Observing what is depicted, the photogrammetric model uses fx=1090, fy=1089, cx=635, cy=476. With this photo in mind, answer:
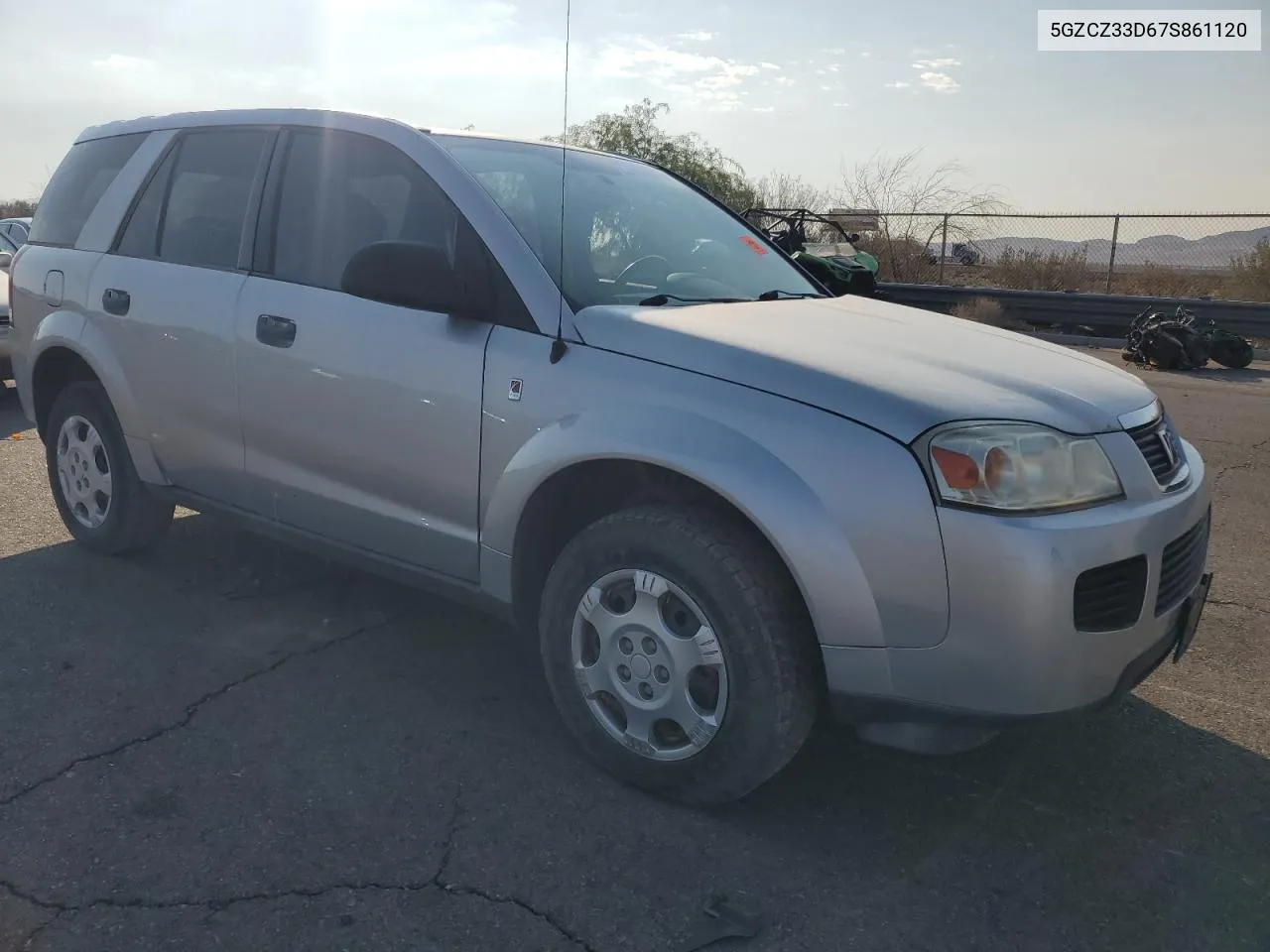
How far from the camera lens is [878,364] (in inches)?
109

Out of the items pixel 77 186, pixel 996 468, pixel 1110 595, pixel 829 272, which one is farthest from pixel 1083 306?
pixel 996 468

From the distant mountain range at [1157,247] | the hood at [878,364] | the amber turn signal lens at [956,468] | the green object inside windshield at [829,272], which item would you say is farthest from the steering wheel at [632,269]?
the distant mountain range at [1157,247]

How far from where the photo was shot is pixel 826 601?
251 cm

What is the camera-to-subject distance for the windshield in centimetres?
329

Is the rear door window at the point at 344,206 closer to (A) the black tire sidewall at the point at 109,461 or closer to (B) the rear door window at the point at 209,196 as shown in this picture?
(B) the rear door window at the point at 209,196

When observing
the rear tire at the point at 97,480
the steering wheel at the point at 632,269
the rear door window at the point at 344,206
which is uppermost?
the rear door window at the point at 344,206

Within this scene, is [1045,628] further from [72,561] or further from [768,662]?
[72,561]

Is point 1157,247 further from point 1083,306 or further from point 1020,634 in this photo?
point 1020,634

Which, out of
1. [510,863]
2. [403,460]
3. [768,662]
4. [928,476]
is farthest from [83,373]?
[928,476]

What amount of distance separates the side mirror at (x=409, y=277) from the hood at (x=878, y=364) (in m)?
0.40

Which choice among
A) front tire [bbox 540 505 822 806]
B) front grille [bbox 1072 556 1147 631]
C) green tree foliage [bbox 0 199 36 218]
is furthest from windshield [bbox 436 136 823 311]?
green tree foliage [bbox 0 199 36 218]

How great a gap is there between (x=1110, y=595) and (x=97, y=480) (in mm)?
4024

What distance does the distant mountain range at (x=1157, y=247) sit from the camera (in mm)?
17578

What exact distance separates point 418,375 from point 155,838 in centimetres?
142
